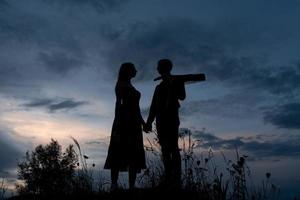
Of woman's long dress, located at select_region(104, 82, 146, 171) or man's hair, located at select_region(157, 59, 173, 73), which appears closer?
man's hair, located at select_region(157, 59, 173, 73)

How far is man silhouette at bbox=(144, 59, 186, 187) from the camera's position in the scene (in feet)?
28.8

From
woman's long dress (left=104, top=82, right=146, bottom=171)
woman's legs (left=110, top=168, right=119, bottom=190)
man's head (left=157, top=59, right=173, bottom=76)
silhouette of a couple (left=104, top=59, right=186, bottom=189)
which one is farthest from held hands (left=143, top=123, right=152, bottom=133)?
man's head (left=157, top=59, right=173, bottom=76)

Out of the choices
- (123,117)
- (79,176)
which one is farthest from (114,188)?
→ (123,117)

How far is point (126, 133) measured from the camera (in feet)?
31.1

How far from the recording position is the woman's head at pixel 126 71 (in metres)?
9.47

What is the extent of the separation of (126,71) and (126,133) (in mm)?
1216

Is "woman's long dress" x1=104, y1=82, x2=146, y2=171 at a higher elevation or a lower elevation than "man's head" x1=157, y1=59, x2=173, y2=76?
lower

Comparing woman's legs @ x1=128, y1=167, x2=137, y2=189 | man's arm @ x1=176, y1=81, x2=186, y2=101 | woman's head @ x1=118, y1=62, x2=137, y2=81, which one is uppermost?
woman's head @ x1=118, y1=62, x2=137, y2=81

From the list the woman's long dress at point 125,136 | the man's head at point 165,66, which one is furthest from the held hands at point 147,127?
the man's head at point 165,66

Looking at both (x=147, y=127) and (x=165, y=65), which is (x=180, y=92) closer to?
(x=165, y=65)

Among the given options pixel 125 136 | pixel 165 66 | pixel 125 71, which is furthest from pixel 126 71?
pixel 125 136

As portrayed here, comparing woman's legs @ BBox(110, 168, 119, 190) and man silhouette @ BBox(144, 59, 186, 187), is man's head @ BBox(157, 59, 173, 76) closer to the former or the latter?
man silhouette @ BBox(144, 59, 186, 187)

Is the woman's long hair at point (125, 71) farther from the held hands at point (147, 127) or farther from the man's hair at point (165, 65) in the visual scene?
the held hands at point (147, 127)

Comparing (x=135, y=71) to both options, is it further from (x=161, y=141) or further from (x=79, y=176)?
(x=79, y=176)
